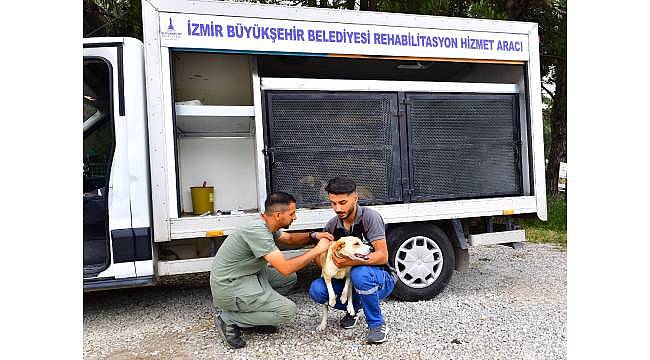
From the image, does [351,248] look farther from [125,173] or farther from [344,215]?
[125,173]

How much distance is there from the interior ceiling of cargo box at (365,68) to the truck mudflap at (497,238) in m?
1.62

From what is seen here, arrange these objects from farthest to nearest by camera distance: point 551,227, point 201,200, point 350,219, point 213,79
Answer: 1. point 551,227
2. point 213,79
3. point 201,200
4. point 350,219

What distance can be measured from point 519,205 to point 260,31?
112 inches

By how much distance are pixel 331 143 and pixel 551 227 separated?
6.22 metres

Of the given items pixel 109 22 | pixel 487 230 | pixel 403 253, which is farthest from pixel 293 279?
pixel 109 22

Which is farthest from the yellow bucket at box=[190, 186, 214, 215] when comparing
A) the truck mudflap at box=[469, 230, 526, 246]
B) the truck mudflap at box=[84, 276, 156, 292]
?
the truck mudflap at box=[469, 230, 526, 246]

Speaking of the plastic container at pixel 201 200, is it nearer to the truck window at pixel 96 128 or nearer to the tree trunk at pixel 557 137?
the truck window at pixel 96 128

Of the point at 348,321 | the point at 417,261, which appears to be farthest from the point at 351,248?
the point at 417,261

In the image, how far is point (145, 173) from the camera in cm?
383

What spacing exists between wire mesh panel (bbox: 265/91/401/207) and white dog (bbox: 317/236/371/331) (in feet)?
2.44

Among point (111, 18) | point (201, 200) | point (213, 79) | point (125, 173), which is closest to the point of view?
point (125, 173)

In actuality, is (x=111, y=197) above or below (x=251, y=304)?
above

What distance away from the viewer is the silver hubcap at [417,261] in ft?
14.7

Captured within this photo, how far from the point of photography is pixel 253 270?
3594 mm
